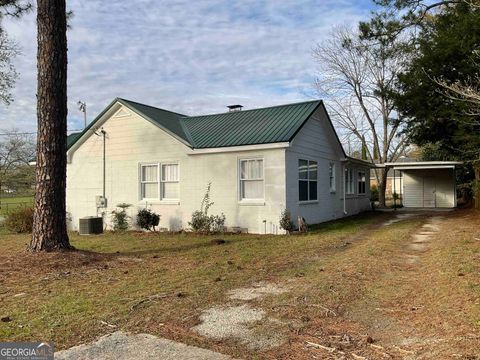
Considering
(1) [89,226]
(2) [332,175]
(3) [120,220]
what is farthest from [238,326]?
(2) [332,175]

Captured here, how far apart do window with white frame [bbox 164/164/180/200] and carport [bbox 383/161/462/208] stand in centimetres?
1611

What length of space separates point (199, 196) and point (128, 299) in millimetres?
9723

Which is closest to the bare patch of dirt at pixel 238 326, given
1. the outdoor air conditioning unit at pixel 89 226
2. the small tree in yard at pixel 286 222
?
the small tree in yard at pixel 286 222

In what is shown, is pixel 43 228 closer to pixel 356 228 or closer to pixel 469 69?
pixel 356 228

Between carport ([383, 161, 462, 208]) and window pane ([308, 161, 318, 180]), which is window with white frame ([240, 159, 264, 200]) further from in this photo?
carport ([383, 161, 462, 208])

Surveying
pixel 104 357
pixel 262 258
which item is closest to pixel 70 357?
pixel 104 357

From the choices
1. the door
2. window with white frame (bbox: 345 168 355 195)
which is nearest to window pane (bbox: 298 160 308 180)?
window with white frame (bbox: 345 168 355 195)

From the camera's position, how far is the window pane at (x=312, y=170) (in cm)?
1629

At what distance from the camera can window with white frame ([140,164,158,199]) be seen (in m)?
16.7

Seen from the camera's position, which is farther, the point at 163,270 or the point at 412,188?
the point at 412,188

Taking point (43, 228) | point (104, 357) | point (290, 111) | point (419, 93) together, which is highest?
point (419, 93)

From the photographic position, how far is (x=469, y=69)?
51.4 ft

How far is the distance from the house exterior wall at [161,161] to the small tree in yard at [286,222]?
0.21 m

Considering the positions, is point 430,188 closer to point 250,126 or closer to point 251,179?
point 250,126
